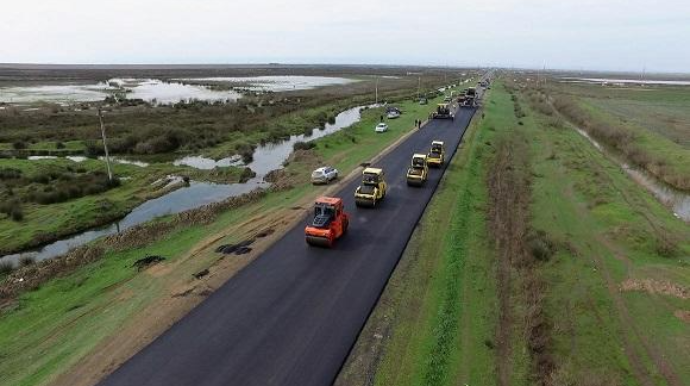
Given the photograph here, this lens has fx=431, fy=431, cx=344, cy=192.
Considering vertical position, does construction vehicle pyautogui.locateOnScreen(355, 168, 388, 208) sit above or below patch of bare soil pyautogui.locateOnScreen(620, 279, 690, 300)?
above

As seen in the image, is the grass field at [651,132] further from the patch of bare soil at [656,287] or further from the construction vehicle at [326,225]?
the construction vehicle at [326,225]

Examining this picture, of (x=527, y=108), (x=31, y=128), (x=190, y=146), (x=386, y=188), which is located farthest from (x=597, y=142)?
(x=31, y=128)

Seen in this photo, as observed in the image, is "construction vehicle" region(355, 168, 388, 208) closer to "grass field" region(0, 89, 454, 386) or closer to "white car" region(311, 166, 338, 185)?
"grass field" region(0, 89, 454, 386)

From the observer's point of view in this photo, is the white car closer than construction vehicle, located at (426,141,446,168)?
Yes

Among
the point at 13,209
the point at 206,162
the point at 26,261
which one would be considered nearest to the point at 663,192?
the point at 206,162

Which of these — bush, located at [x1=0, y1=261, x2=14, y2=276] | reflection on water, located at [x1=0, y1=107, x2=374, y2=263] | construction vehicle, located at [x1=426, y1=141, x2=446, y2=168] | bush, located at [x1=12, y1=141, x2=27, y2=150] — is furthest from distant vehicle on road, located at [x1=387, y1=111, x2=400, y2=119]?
bush, located at [x1=0, y1=261, x2=14, y2=276]

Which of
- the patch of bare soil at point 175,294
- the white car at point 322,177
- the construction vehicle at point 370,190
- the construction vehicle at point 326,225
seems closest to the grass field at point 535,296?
the construction vehicle at point 370,190

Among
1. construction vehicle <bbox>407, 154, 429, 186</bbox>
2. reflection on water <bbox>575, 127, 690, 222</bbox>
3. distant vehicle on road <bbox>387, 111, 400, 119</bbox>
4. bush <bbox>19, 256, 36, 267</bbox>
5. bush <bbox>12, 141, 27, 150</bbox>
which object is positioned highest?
distant vehicle on road <bbox>387, 111, 400, 119</bbox>

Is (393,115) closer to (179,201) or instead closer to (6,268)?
(179,201)
